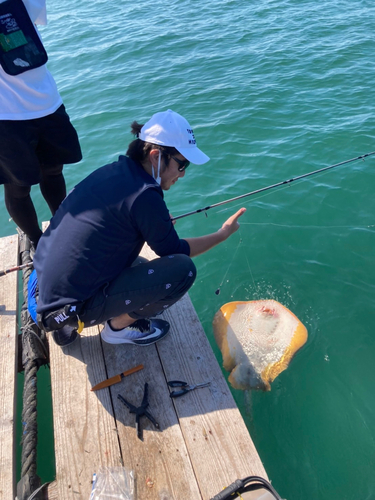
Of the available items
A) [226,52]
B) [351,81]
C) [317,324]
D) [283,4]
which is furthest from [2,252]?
[283,4]

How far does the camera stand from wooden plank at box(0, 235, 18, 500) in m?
2.32

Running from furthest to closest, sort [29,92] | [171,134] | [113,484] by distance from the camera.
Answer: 1. [29,92]
2. [171,134]
3. [113,484]

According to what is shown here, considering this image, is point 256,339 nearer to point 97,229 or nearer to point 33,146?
point 97,229

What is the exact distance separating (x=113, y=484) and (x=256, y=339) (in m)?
1.61

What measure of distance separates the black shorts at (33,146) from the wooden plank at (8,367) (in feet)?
3.58

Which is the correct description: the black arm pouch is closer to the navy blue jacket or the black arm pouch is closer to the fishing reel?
the navy blue jacket

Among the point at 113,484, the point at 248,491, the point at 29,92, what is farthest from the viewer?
the point at 29,92

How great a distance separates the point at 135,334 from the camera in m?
2.86

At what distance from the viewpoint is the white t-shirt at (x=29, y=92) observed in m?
2.61

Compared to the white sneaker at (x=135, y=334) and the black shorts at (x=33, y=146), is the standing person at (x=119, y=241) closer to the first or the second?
the white sneaker at (x=135, y=334)

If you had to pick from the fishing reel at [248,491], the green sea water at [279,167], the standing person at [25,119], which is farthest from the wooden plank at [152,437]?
the standing person at [25,119]

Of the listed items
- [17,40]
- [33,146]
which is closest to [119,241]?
[33,146]

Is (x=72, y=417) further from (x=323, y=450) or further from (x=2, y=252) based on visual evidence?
(x=2, y=252)

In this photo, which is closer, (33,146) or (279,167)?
(33,146)
